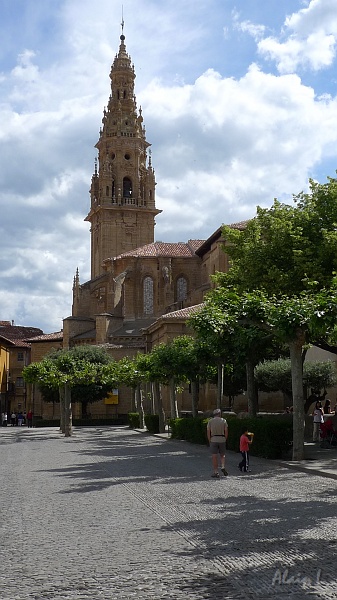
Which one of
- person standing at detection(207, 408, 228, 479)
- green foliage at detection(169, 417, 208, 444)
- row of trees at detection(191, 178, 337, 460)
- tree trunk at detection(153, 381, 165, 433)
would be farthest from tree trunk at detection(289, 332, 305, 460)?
tree trunk at detection(153, 381, 165, 433)

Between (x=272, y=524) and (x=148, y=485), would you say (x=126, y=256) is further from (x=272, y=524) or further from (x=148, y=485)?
(x=272, y=524)

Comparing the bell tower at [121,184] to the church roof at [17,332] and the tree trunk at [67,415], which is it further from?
the tree trunk at [67,415]

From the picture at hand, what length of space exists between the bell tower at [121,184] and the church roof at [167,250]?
10.3 m

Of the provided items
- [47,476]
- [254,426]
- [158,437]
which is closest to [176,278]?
[158,437]

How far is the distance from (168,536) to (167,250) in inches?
2794

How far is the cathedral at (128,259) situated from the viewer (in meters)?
69.7

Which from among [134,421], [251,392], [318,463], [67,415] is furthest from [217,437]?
[134,421]

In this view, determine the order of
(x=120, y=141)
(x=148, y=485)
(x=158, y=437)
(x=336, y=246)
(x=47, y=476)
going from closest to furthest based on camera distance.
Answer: (x=148, y=485) < (x=47, y=476) < (x=336, y=246) < (x=158, y=437) < (x=120, y=141)

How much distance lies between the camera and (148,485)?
1509cm

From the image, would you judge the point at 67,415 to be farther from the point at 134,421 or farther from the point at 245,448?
the point at 245,448

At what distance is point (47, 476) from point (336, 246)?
11940 millimetres

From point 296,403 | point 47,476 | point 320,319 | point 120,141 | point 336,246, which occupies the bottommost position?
point 47,476

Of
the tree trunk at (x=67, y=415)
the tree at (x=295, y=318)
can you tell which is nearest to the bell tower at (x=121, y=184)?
the tree trunk at (x=67, y=415)

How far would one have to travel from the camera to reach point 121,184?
92.6m
